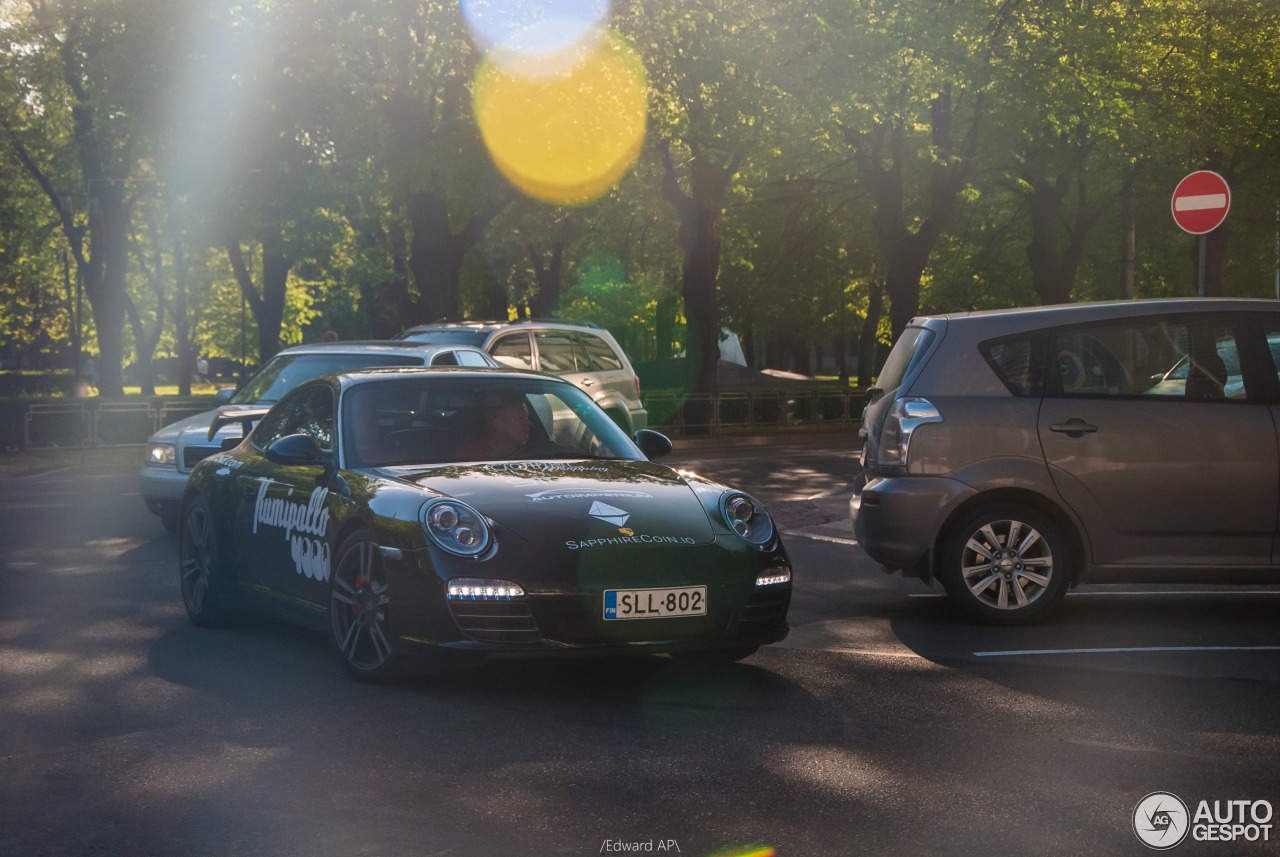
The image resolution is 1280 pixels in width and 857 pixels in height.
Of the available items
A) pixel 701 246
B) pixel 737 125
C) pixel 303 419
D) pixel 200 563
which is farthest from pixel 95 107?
pixel 303 419

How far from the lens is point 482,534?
6.39 metres

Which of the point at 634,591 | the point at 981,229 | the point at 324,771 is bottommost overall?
the point at 324,771

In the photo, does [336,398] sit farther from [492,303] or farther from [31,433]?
[492,303]

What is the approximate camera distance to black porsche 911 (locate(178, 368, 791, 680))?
20.7 ft

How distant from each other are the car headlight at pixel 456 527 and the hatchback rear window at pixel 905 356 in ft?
10.6

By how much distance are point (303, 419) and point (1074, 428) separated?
427 cm

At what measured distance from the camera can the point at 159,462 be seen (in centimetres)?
1326

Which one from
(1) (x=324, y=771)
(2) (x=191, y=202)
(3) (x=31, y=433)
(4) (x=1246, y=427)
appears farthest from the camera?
(2) (x=191, y=202)

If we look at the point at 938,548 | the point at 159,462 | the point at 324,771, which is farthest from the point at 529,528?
the point at 159,462

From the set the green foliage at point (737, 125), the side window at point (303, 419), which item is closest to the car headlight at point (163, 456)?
the side window at point (303, 419)

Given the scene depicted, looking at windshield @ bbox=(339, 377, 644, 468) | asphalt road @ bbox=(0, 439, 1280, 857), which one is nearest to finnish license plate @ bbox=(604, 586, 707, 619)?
asphalt road @ bbox=(0, 439, 1280, 857)

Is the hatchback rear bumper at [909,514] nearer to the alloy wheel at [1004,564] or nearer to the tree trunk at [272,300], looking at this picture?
the alloy wheel at [1004,564]

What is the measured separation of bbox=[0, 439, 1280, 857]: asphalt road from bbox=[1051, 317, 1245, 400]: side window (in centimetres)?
134

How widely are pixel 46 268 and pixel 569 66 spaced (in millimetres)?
41160
